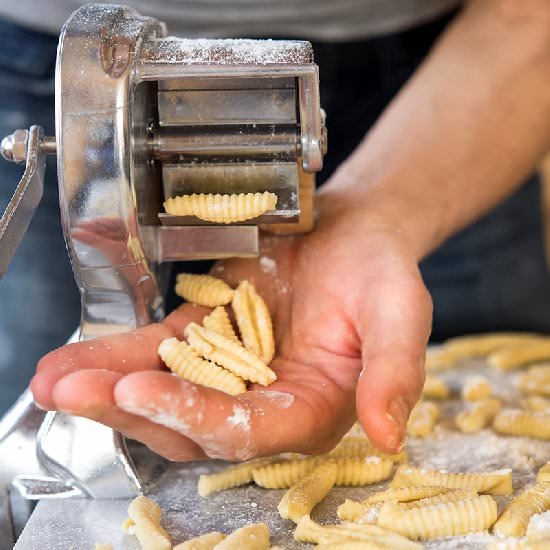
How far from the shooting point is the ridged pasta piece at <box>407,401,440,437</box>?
1307mm

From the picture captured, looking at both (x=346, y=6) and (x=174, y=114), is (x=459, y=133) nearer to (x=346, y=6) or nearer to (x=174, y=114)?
(x=346, y=6)

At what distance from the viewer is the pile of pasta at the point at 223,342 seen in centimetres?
109

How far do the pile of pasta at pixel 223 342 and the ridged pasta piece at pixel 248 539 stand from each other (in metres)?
0.16

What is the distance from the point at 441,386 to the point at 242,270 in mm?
413

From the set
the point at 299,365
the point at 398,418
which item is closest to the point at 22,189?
the point at 299,365

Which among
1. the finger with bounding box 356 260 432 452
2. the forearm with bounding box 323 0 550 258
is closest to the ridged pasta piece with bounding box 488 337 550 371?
the forearm with bounding box 323 0 550 258

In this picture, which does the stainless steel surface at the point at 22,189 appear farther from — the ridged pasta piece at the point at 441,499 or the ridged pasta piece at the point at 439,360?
the ridged pasta piece at the point at 439,360

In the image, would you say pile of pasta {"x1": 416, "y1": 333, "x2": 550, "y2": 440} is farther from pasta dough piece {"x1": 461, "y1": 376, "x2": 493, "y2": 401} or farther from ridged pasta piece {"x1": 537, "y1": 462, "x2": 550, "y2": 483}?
ridged pasta piece {"x1": 537, "y1": 462, "x2": 550, "y2": 483}

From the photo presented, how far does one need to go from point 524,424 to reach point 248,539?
0.50 m

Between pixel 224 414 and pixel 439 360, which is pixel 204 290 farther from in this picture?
pixel 439 360

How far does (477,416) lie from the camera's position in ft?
4.42

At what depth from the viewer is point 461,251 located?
7.07 feet

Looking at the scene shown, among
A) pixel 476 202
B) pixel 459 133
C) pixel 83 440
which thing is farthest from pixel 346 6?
pixel 83 440

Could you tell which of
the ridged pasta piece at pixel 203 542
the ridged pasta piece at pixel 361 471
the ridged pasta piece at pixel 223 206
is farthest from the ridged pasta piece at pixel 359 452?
the ridged pasta piece at pixel 223 206
